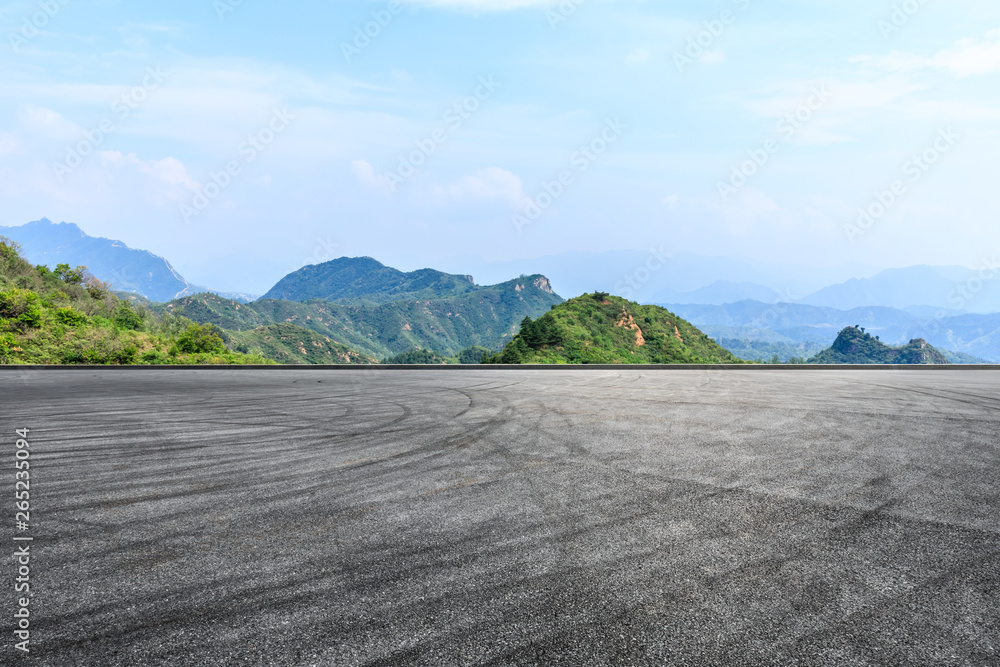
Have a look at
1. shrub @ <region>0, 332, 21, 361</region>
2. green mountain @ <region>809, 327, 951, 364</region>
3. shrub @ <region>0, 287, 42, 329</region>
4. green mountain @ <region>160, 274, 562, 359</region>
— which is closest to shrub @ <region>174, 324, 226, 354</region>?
shrub @ <region>0, 332, 21, 361</region>

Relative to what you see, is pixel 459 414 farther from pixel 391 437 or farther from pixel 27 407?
pixel 27 407

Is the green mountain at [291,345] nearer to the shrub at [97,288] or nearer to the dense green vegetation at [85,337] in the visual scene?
the shrub at [97,288]

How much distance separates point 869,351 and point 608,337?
64771 mm

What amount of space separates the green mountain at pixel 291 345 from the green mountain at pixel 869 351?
3405 inches

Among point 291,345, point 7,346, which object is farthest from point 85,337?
point 291,345

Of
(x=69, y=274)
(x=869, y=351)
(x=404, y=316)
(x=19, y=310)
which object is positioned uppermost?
(x=404, y=316)

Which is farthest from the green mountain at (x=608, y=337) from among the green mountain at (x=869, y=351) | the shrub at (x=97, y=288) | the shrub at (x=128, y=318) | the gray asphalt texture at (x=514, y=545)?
the shrub at (x=97, y=288)

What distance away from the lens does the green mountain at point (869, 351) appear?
91688 mm

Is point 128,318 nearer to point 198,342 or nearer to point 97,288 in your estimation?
point 198,342

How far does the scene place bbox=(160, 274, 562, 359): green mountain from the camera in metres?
110

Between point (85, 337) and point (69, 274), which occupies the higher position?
point (69, 274)

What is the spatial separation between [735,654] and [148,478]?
19.7 ft

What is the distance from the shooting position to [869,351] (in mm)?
99312

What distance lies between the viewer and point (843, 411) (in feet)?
34.7
